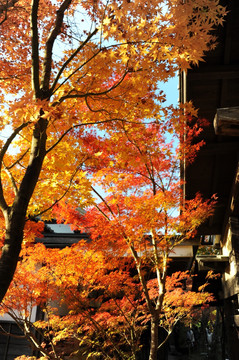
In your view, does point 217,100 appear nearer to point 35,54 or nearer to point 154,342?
point 35,54

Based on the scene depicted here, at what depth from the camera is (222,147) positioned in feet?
27.0

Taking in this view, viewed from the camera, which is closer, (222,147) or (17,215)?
(17,215)

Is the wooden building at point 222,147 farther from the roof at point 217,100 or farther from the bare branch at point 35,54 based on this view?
the bare branch at point 35,54

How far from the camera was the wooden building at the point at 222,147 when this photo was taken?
5.62m

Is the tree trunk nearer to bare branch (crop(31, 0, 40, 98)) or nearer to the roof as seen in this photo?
the roof

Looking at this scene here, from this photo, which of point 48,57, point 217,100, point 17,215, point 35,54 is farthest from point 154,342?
point 35,54

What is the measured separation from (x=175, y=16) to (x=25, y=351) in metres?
10.7

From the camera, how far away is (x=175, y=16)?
4.15m

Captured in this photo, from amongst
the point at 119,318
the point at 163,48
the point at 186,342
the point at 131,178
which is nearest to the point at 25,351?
the point at 119,318

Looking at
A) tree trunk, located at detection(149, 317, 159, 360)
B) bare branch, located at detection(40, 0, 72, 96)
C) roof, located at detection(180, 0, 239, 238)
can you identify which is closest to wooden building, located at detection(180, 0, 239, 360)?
roof, located at detection(180, 0, 239, 238)

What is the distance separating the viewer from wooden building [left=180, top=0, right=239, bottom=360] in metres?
5.62

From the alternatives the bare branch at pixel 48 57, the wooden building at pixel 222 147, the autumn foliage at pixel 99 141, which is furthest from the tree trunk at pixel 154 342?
the bare branch at pixel 48 57

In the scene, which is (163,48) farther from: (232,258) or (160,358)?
(160,358)

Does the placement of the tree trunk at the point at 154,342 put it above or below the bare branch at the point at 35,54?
below
